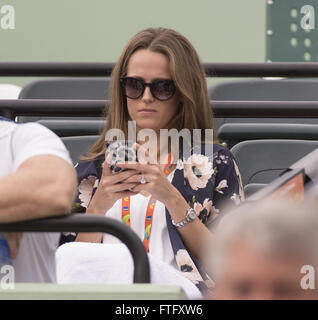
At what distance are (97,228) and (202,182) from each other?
680 mm

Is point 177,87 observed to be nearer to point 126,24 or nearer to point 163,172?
point 163,172

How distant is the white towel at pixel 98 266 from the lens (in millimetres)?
1353

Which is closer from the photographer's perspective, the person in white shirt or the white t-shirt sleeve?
the person in white shirt

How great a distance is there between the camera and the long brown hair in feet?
6.02

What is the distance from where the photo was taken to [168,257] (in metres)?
1.67

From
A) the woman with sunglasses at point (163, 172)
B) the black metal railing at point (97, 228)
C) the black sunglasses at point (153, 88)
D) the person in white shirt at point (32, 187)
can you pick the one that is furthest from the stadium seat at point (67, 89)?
the black metal railing at point (97, 228)

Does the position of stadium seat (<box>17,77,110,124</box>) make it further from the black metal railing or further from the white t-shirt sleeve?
the black metal railing

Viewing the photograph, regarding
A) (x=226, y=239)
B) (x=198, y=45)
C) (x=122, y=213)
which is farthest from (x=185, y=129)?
(x=198, y=45)

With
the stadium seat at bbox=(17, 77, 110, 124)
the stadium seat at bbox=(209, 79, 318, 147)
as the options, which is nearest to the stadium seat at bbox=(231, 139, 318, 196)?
→ the stadium seat at bbox=(209, 79, 318, 147)

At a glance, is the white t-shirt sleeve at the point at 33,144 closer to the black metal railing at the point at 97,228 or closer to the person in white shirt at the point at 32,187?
the person in white shirt at the point at 32,187

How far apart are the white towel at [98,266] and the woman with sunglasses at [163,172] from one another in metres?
0.24

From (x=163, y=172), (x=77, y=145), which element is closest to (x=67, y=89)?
(x=77, y=145)

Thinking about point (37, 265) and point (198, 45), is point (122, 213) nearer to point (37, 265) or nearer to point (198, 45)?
point (37, 265)

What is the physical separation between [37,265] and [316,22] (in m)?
2.62
